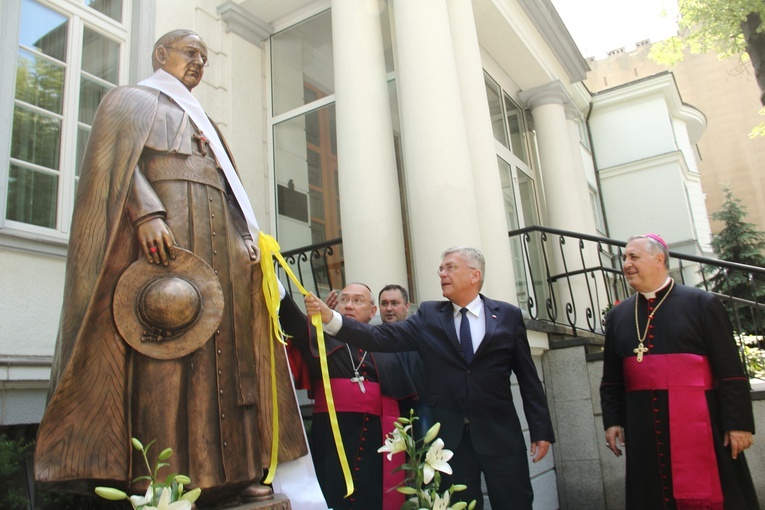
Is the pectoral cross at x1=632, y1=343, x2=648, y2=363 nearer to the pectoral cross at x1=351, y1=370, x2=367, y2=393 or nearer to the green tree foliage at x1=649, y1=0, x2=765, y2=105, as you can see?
the pectoral cross at x1=351, y1=370, x2=367, y2=393

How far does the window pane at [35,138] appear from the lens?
17.2 feet

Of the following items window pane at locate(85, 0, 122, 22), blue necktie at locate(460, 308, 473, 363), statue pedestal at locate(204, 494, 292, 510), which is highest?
window pane at locate(85, 0, 122, 22)

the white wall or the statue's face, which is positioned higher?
the white wall

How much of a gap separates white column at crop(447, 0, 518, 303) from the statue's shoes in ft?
11.6

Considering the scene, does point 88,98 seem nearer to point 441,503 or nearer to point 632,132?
point 441,503

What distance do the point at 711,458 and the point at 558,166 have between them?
27.1ft

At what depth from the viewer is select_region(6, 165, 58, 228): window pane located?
16.6 ft

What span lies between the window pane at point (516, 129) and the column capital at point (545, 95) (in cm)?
23

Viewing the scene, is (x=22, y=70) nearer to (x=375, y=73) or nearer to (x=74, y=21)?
(x=74, y=21)

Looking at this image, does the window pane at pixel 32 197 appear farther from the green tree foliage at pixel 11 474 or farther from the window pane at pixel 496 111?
the window pane at pixel 496 111

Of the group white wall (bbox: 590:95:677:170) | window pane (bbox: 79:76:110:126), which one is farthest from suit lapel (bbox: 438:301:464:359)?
white wall (bbox: 590:95:677:170)

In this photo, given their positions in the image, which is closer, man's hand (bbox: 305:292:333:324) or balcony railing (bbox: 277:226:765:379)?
man's hand (bbox: 305:292:333:324)

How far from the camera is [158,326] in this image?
2602 millimetres

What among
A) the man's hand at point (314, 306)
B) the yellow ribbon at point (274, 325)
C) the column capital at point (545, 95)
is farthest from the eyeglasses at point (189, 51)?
the column capital at point (545, 95)
